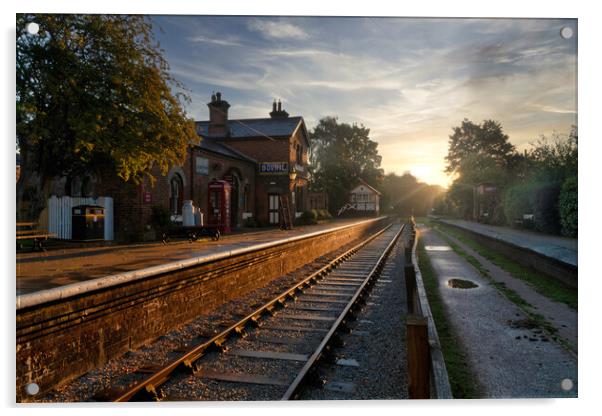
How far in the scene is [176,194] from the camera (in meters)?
14.1

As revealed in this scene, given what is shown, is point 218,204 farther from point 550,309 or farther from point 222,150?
point 550,309

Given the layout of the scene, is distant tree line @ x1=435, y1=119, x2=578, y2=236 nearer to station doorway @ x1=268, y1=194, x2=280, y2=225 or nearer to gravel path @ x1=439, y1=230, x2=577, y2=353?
gravel path @ x1=439, y1=230, x2=577, y2=353

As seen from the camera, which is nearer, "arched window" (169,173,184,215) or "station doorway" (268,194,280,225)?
"arched window" (169,173,184,215)

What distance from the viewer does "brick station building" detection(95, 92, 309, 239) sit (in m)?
11.0

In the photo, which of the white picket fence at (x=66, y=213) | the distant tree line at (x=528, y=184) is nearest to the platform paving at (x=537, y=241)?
the distant tree line at (x=528, y=184)

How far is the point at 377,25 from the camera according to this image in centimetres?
477

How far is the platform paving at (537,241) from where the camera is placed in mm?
6968

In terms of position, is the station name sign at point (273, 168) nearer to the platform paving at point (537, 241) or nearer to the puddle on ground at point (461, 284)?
the platform paving at point (537, 241)

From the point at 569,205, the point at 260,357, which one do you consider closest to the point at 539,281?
the point at 569,205

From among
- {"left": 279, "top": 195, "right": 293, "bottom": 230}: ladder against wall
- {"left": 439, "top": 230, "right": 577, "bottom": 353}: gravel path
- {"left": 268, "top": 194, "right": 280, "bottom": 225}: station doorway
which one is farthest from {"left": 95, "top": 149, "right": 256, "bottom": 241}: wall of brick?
{"left": 439, "top": 230, "right": 577, "bottom": 353}: gravel path

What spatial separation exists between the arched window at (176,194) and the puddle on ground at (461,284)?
8.92 meters

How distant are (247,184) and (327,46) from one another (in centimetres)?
1475

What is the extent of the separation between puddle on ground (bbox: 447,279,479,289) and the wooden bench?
8.06 m

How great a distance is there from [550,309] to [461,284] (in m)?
2.85
